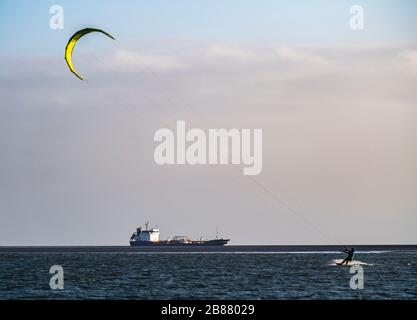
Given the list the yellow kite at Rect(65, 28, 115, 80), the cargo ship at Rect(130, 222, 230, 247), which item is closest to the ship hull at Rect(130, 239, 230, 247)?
the cargo ship at Rect(130, 222, 230, 247)

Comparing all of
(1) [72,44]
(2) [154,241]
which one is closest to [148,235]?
(2) [154,241]

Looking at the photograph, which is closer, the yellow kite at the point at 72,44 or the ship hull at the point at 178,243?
the yellow kite at the point at 72,44

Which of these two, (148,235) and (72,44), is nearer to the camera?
(72,44)

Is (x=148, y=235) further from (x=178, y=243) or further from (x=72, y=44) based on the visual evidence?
A: (x=72, y=44)

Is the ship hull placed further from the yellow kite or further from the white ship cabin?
the yellow kite

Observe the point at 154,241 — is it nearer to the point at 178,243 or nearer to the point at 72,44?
the point at 178,243

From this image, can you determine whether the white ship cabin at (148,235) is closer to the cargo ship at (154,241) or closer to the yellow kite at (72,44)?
the cargo ship at (154,241)

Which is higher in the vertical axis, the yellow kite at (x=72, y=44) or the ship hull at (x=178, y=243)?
the yellow kite at (x=72, y=44)

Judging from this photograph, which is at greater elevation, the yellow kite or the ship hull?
the yellow kite

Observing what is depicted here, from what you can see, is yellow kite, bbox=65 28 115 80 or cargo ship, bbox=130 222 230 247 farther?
cargo ship, bbox=130 222 230 247

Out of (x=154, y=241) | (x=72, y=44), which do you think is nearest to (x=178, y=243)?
(x=154, y=241)

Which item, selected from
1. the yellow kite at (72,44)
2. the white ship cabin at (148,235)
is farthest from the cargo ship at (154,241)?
the yellow kite at (72,44)
